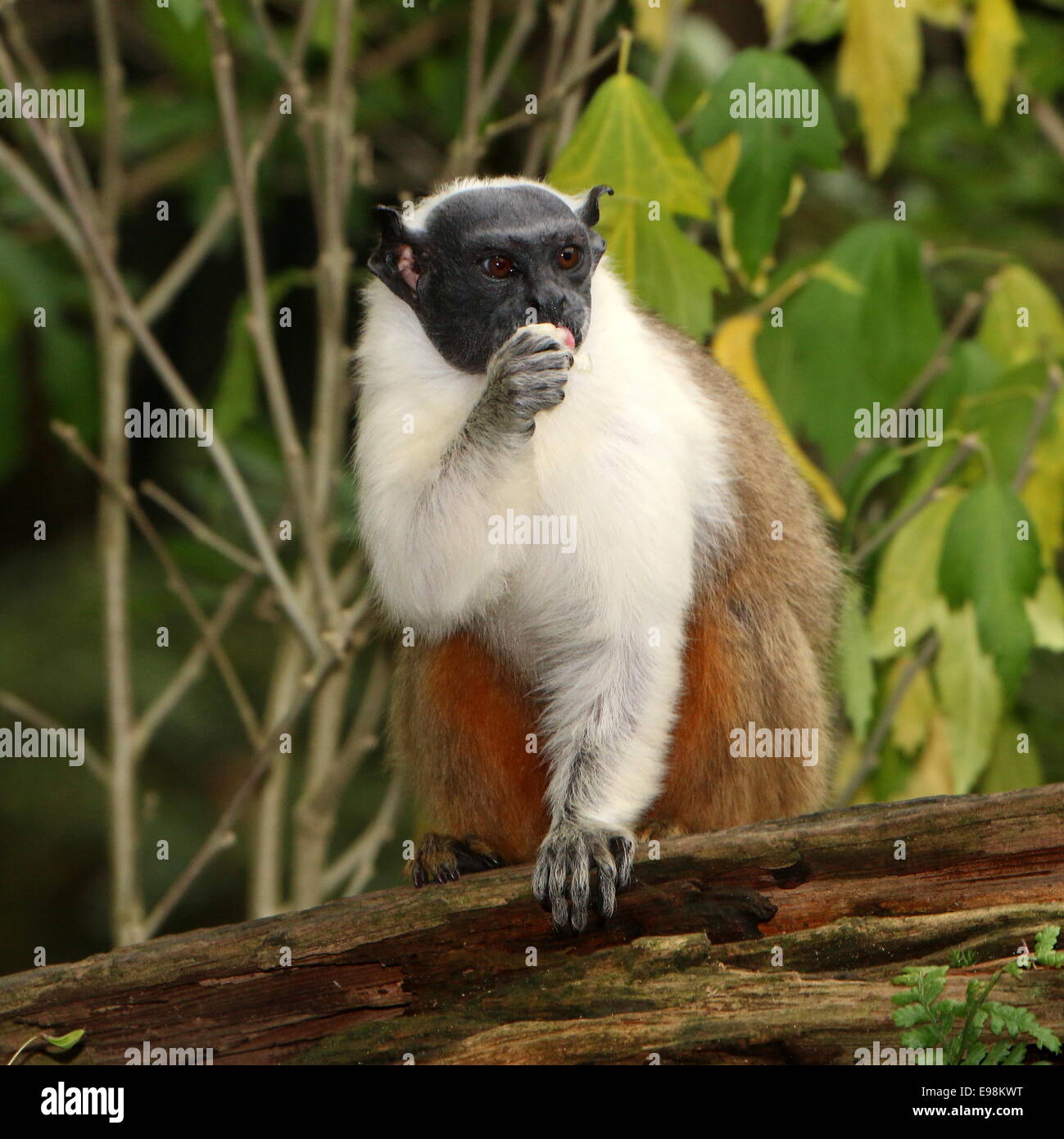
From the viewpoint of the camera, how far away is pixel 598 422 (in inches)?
167

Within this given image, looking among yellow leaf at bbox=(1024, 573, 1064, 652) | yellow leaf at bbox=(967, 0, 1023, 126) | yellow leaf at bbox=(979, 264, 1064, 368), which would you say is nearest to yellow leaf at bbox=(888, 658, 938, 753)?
yellow leaf at bbox=(1024, 573, 1064, 652)

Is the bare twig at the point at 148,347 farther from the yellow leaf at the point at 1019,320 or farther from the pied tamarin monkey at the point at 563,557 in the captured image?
the yellow leaf at the point at 1019,320

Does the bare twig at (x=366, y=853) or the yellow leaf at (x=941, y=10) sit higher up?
the yellow leaf at (x=941, y=10)

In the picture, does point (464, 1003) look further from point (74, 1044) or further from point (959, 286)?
point (959, 286)

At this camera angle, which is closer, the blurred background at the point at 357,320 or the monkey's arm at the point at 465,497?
the monkey's arm at the point at 465,497

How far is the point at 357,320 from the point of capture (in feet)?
19.4

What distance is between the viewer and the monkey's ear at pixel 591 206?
4.33 metres

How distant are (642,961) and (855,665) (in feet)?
4.73

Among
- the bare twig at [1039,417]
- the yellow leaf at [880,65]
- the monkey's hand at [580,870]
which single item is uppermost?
the yellow leaf at [880,65]

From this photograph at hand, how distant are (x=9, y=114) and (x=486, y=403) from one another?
342 cm

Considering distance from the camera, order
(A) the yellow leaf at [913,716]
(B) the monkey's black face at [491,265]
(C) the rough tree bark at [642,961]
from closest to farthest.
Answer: (C) the rough tree bark at [642,961] < (B) the monkey's black face at [491,265] < (A) the yellow leaf at [913,716]

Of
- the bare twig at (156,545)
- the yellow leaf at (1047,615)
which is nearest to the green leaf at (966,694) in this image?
the yellow leaf at (1047,615)

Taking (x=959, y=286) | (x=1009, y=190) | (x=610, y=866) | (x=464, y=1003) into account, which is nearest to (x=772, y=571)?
(x=610, y=866)

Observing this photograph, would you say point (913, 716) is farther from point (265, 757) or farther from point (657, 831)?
point (265, 757)
